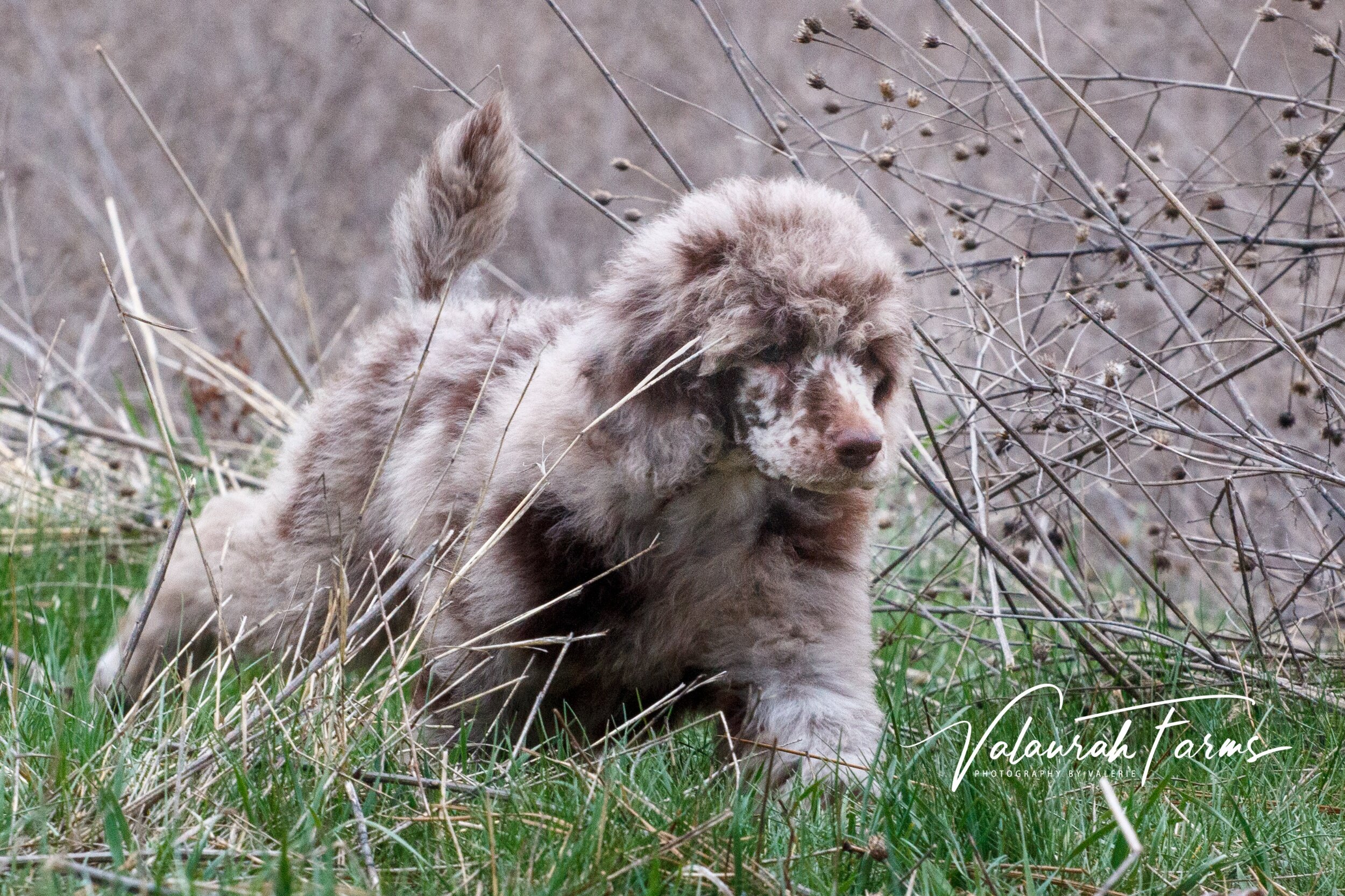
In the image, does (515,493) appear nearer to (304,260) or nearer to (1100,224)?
(1100,224)

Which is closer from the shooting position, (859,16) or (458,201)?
(859,16)


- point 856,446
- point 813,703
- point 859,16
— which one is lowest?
point 813,703

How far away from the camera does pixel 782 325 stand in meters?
2.54

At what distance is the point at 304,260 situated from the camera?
9656 mm

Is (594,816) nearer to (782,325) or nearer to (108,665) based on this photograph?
(782,325)

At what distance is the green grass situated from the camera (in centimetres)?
194

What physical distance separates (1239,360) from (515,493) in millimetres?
3027

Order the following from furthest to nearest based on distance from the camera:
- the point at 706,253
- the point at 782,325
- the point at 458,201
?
1. the point at 458,201
2. the point at 706,253
3. the point at 782,325

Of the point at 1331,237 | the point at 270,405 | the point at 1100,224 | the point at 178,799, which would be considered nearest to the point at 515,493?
the point at 178,799

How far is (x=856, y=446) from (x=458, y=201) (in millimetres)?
1501

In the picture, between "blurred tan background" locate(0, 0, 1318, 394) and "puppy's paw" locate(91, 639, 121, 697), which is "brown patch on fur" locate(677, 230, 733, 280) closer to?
"puppy's paw" locate(91, 639, 121, 697)

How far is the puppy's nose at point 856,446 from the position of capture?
95.3 inches

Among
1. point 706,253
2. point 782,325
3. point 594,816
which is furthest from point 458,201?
point 594,816

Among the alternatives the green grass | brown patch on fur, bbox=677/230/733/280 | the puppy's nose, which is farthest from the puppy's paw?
the puppy's nose
